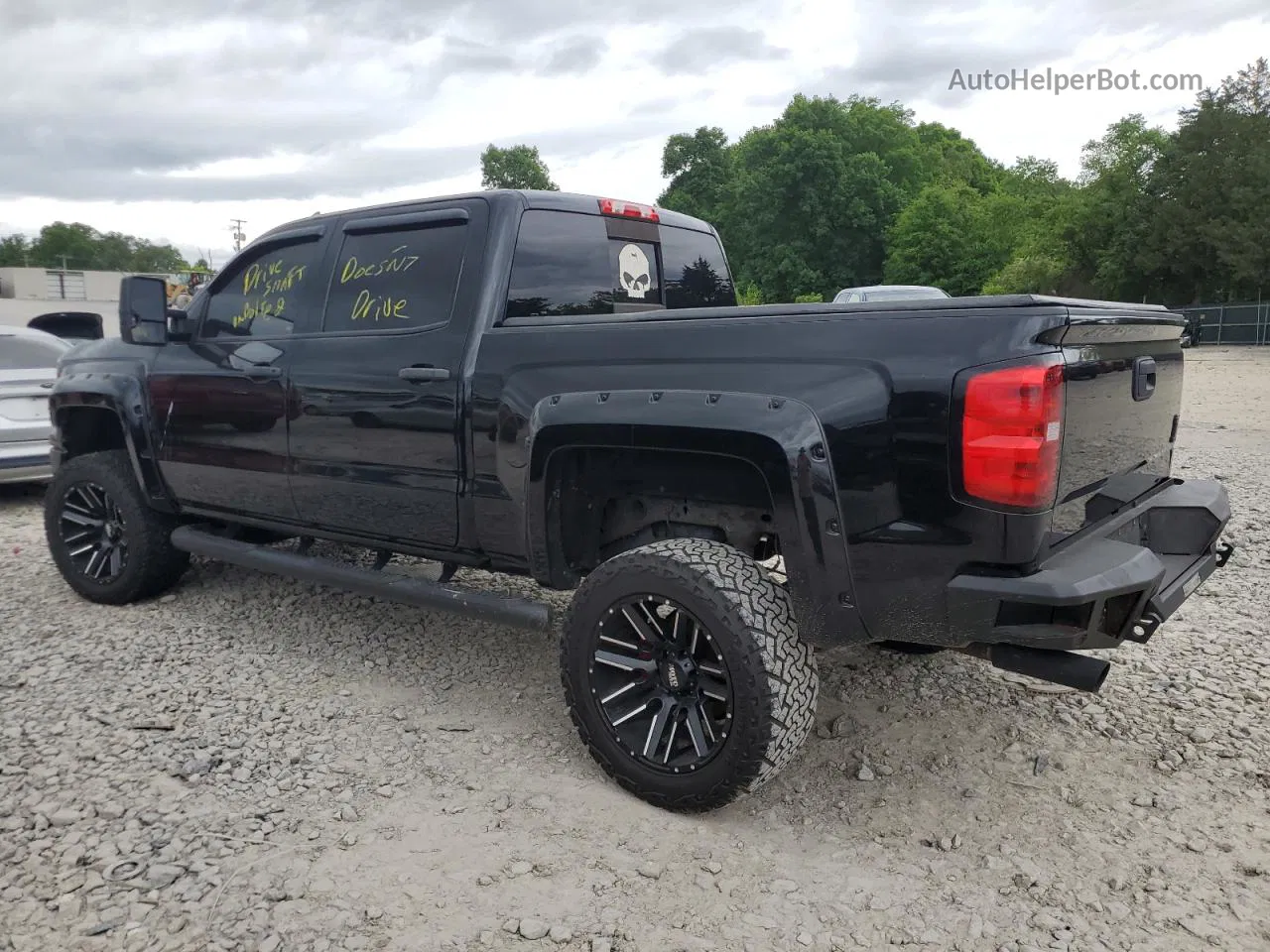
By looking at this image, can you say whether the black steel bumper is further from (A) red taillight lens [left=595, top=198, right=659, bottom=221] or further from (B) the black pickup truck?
(A) red taillight lens [left=595, top=198, right=659, bottom=221]

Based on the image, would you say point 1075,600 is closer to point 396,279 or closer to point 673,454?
point 673,454

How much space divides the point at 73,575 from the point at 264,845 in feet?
9.98

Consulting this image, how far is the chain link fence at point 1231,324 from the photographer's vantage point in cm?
3130

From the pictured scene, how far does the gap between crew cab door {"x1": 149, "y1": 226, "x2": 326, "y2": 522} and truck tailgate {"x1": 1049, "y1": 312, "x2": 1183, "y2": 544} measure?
117 inches

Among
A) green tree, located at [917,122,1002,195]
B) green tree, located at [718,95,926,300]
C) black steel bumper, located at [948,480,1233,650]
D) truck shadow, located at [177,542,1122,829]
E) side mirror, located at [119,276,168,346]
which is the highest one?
green tree, located at [917,122,1002,195]

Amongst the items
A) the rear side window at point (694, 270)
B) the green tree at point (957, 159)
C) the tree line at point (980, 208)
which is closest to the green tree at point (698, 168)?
the tree line at point (980, 208)

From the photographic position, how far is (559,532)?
11.1ft

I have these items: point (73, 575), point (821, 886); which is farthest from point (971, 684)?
point (73, 575)

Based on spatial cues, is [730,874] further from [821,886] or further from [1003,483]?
[1003,483]

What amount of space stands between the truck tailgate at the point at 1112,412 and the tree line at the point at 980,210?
123ft

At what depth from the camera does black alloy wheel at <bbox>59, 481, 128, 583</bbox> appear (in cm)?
507

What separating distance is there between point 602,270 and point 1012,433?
209 cm

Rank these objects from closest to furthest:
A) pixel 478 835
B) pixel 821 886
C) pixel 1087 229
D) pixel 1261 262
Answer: pixel 821 886, pixel 478 835, pixel 1261 262, pixel 1087 229

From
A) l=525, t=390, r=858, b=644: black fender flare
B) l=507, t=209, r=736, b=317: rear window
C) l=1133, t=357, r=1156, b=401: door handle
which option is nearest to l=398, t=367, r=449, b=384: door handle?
l=507, t=209, r=736, b=317: rear window
